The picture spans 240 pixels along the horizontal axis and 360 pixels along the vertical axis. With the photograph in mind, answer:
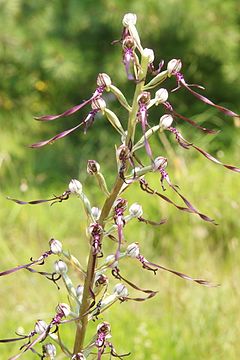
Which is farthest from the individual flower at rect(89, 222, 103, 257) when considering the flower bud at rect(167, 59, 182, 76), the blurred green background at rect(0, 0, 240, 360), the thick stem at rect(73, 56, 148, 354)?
the blurred green background at rect(0, 0, 240, 360)

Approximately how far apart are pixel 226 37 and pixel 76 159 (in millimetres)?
1702

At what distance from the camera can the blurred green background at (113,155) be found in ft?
12.8

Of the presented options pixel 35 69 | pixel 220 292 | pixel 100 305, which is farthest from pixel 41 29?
pixel 100 305

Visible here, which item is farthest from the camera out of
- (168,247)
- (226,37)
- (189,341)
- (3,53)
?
(3,53)

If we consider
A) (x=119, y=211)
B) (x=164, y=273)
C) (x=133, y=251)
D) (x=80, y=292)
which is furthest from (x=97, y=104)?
(x=164, y=273)

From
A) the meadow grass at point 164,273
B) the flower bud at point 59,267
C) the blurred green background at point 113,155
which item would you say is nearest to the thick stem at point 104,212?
the flower bud at point 59,267

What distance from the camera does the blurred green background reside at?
12.8 ft

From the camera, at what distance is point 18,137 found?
24.1ft

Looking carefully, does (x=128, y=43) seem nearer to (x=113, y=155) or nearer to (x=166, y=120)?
(x=166, y=120)

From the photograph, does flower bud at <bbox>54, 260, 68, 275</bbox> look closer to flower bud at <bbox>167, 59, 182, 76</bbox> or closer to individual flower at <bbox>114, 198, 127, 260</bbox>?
individual flower at <bbox>114, 198, 127, 260</bbox>

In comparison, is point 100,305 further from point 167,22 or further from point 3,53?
point 3,53

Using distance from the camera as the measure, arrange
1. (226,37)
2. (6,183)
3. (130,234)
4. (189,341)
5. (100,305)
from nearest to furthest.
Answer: (100,305) < (189,341) < (130,234) < (226,37) < (6,183)

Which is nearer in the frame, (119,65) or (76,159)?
(119,65)

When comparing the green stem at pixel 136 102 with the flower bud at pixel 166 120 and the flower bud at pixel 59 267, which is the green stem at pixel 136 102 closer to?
the flower bud at pixel 166 120
